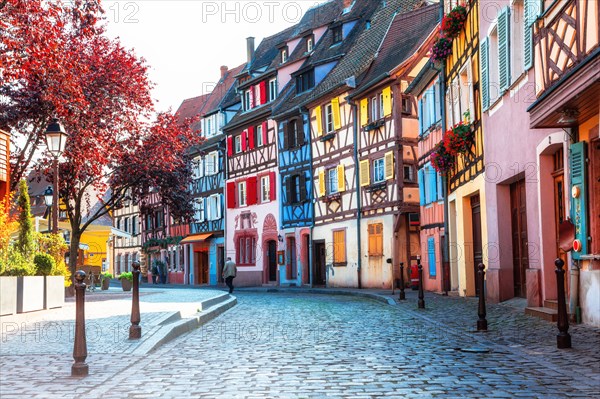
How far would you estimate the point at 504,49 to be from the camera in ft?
57.1

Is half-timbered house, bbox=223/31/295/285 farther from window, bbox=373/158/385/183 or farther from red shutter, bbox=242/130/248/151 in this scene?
window, bbox=373/158/385/183

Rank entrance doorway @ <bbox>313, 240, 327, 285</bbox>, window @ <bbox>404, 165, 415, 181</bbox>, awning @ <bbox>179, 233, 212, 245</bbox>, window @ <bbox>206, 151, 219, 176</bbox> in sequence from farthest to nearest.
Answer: window @ <bbox>206, 151, 219, 176</bbox> < awning @ <bbox>179, 233, 212, 245</bbox> < entrance doorway @ <bbox>313, 240, 327, 285</bbox> < window @ <bbox>404, 165, 415, 181</bbox>

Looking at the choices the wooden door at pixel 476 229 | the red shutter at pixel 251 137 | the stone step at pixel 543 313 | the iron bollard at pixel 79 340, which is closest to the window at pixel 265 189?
the red shutter at pixel 251 137

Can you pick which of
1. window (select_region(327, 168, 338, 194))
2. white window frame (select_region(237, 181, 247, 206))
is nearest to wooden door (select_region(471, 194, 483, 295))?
window (select_region(327, 168, 338, 194))

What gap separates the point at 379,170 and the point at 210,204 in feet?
71.4

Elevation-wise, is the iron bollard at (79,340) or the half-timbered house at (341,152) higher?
the half-timbered house at (341,152)

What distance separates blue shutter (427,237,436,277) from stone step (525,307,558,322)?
13169mm

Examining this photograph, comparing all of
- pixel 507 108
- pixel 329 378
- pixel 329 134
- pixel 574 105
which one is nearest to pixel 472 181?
pixel 507 108

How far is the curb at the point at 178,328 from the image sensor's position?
10.9m

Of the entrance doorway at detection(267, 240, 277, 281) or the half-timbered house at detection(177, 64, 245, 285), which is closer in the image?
the entrance doorway at detection(267, 240, 277, 281)

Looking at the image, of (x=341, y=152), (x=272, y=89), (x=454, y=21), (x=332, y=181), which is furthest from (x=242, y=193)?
(x=454, y=21)

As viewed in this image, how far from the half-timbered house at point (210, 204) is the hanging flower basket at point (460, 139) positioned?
3080cm

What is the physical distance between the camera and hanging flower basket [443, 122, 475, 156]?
21.6 m

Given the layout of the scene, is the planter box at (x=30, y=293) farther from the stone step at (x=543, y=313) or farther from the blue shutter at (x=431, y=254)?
the blue shutter at (x=431, y=254)
